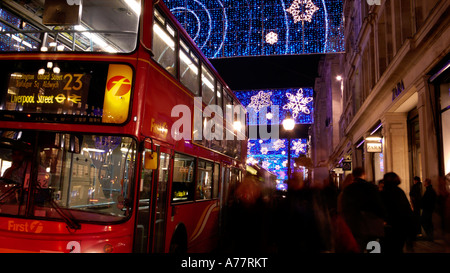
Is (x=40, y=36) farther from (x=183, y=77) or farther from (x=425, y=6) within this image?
(x=425, y=6)

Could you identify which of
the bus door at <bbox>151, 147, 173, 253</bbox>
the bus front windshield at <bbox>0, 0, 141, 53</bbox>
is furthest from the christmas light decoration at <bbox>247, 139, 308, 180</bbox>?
the bus front windshield at <bbox>0, 0, 141, 53</bbox>

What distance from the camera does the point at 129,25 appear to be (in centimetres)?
540

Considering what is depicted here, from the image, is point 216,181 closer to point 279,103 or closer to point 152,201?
point 152,201

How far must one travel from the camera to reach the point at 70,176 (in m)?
4.79

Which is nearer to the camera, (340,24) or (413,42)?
(413,42)

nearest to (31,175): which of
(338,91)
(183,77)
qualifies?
(183,77)

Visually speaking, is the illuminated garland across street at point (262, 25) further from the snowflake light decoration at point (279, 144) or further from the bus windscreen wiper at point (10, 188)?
the snowflake light decoration at point (279, 144)

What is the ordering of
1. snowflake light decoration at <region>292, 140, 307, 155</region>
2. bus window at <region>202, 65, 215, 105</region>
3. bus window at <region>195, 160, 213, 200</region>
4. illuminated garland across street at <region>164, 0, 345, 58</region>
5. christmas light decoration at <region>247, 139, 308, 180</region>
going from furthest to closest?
1. christmas light decoration at <region>247, 139, 308, 180</region>
2. snowflake light decoration at <region>292, 140, 307, 155</region>
3. illuminated garland across street at <region>164, 0, 345, 58</region>
4. bus window at <region>202, 65, 215, 105</region>
5. bus window at <region>195, 160, 213, 200</region>

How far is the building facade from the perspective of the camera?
9.01 metres

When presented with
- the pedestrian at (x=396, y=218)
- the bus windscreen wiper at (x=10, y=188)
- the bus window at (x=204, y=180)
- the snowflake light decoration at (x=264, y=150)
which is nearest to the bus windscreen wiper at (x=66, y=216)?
the bus windscreen wiper at (x=10, y=188)

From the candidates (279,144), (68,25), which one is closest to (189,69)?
(68,25)

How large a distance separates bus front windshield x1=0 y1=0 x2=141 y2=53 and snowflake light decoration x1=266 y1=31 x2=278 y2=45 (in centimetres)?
815

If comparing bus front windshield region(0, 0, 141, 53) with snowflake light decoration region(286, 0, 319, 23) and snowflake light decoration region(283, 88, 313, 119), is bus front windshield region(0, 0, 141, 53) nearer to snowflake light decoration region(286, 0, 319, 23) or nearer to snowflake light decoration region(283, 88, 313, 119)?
snowflake light decoration region(286, 0, 319, 23)

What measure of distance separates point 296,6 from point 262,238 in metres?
8.76
